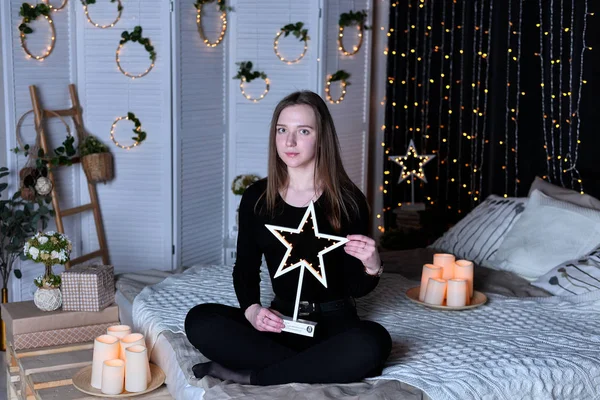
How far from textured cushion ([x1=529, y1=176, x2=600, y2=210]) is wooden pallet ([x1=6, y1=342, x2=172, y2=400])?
2061 millimetres

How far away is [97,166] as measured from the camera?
461 cm

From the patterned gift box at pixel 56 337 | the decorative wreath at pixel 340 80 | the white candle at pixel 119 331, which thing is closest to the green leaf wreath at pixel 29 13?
the decorative wreath at pixel 340 80

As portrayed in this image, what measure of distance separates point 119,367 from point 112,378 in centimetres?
4

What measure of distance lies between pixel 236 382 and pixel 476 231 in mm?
1851

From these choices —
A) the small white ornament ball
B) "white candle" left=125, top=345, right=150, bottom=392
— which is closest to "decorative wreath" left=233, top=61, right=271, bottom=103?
the small white ornament ball

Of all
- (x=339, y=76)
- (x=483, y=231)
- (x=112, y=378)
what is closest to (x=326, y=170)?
(x=112, y=378)

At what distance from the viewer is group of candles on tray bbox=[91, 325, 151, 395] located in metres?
2.52

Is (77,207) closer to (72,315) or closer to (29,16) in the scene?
(29,16)

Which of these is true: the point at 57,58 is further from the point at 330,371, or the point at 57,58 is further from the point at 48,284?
the point at 330,371

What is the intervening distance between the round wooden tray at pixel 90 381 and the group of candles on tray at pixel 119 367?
1 centimetres

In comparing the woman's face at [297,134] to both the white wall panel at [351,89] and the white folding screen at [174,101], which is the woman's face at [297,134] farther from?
the white wall panel at [351,89]

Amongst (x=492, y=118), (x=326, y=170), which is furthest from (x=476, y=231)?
(x=326, y=170)

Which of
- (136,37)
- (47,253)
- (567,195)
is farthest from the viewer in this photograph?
(136,37)

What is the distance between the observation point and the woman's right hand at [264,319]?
251 cm
